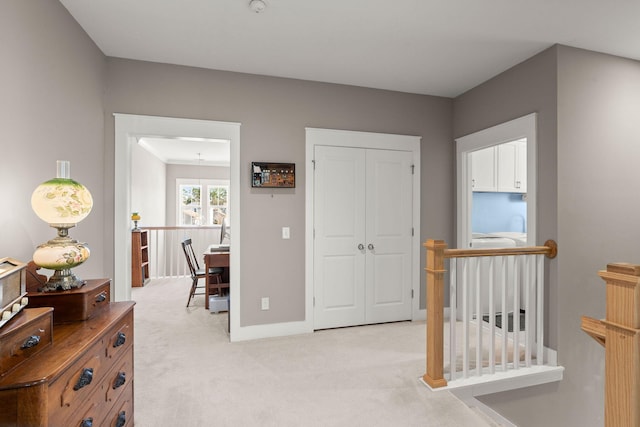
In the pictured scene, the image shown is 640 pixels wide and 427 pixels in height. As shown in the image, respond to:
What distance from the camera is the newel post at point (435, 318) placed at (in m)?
2.36

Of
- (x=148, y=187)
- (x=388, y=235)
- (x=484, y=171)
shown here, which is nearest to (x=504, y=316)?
(x=388, y=235)

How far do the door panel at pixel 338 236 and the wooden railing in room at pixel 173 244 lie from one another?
396cm

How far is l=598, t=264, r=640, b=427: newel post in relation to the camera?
1069 millimetres

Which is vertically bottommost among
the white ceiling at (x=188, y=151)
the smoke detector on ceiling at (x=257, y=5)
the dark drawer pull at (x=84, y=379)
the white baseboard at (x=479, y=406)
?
the white baseboard at (x=479, y=406)

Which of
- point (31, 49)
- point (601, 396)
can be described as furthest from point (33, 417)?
point (601, 396)

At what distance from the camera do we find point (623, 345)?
1095mm

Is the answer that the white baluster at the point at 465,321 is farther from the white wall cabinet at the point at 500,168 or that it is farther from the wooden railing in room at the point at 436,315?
the white wall cabinet at the point at 500,168

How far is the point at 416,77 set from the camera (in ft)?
11.0

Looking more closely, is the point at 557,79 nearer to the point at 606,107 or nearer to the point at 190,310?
the point at 606,107

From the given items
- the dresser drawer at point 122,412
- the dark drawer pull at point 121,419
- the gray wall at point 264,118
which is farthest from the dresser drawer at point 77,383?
the gray wall at point 264,118

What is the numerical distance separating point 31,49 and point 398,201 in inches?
126

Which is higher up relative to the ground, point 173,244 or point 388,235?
point 388,235

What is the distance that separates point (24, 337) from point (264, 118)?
263 centimetres

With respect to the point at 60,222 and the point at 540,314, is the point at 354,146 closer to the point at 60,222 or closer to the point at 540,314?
the point at 540,314
